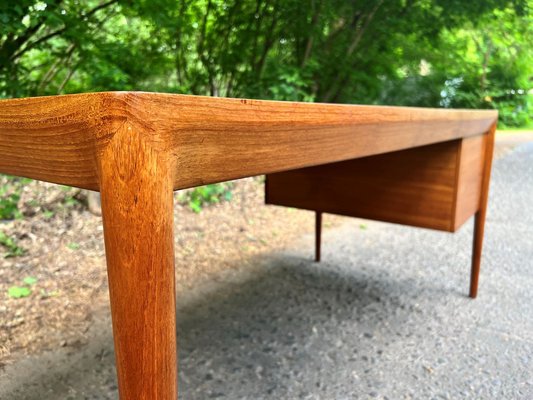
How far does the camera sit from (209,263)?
2355 millimetres

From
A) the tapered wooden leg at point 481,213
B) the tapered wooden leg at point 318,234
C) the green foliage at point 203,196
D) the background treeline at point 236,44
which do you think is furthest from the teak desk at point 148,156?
the green foliage at point 203,196

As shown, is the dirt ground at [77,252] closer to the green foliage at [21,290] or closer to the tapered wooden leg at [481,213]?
the green foliage at [21,290]

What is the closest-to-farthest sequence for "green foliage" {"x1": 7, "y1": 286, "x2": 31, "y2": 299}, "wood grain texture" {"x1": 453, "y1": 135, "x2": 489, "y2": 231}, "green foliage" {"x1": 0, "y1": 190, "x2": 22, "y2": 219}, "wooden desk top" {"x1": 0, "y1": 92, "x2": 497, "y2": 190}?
"wooden desk top" {"x1": 0, "y1": 92, "x2": 497, "y2": 190}
"wood grain texture" {"x1": 453, "y1": 135, "x2": 489, "y2": 231}
"green foliage" {"x1": 7, "y1": 286, "x2": 31, "y2": 299}
"green foliage" {"x1": 0, "y1": 190, "x2": 22, "y2": 219}

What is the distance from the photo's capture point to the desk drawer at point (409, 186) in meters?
1.62

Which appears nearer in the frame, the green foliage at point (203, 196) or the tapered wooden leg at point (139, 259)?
the tapered wooden leg at point (139, 259)

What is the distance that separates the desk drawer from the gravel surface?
15.3 inches

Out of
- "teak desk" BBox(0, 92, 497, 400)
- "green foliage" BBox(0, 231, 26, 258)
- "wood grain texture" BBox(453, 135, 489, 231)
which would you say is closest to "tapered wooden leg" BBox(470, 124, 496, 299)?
"wood grain texture" BBox(453, 135, 489, 231)

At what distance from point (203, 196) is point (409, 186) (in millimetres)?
1827

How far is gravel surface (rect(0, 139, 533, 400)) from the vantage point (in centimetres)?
131

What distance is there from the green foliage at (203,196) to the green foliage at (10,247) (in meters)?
1.16

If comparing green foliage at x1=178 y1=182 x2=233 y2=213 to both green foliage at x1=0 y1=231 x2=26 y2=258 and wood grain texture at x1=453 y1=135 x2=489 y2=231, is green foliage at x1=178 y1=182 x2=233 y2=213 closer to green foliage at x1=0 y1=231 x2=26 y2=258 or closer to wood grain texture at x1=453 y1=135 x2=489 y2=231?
green foliage at x1=0 y1=231 x2=26 y2=258

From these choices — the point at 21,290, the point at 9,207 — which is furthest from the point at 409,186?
the point at 9,207

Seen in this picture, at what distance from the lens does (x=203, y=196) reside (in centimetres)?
325

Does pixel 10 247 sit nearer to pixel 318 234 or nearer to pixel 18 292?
pixel 18 292
